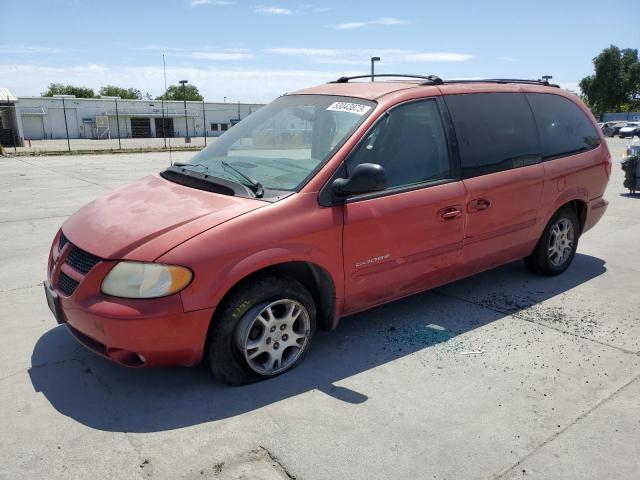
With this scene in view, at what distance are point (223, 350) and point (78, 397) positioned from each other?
3.00ft

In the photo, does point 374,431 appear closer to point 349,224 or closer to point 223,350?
point 223,350

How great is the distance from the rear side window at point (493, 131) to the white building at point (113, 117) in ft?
136

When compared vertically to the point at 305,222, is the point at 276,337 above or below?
below

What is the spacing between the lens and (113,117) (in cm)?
5381

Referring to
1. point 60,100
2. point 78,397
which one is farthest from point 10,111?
point 78,397

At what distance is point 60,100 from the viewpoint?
49.4 m

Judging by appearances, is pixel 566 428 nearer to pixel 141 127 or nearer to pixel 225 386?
pixel 225 386

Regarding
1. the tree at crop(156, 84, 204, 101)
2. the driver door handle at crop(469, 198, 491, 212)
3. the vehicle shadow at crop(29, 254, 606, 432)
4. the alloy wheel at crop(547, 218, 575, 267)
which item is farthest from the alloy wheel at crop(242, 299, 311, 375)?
the tree at crop(156, 84, 204, 101)

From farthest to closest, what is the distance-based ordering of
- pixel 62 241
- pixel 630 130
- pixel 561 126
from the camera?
pixel 630 130 → pixel 561 126 → pixel 62 241

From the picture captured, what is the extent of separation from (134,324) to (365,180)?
1.58 m

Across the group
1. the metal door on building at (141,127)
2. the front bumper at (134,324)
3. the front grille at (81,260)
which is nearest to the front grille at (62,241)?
the front grille at (81,260)

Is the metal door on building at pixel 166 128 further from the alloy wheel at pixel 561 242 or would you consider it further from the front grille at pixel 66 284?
the front grille at pixel 66 284

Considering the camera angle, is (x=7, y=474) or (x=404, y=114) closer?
(x=7, y=474)

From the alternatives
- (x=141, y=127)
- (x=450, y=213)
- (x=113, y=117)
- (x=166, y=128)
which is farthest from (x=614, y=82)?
(x=450, y=213)
